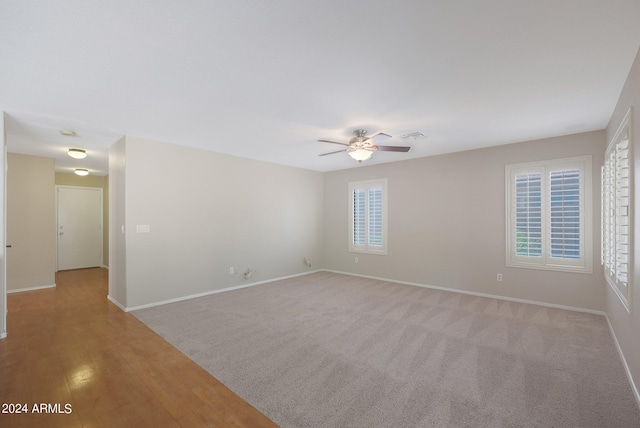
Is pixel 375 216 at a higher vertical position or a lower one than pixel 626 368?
higher

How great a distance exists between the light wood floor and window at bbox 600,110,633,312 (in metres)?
3.24

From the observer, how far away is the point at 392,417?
196 centimetres

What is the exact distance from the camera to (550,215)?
434cm

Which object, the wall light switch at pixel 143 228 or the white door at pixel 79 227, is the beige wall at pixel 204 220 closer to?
the wall light switch at pixel 143 228

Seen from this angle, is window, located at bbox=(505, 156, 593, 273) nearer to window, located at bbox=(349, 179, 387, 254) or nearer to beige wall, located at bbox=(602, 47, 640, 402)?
beige wall, located at bbox=(602, 47, 640, 402)

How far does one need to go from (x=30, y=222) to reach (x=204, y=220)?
348 cm

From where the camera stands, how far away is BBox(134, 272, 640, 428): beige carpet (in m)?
2.03

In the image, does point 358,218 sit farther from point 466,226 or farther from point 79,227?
point 79,227

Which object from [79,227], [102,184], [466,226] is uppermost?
[102,184]

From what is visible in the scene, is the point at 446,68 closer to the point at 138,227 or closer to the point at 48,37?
the point at 48,37

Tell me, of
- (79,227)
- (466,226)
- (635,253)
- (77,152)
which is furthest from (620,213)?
(79,227)

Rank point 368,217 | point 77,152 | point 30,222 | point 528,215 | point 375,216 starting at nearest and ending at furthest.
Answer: point 528,215 < point 77,152 < point 30,222 < point 375,216 < point 368,217

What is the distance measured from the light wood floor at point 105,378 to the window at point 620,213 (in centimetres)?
324

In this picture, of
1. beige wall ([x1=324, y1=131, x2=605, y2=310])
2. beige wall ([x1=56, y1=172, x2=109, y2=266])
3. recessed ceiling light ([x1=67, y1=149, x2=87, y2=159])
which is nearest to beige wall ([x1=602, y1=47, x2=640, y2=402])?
beige wall ([x1=324, y1=131, x2=605, y2=310])
